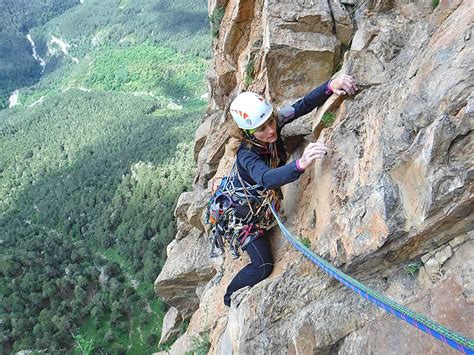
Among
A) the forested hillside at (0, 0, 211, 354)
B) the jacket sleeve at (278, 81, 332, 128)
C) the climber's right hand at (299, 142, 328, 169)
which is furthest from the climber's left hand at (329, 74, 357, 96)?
the forested hillside at (0, 0, 211, 354)

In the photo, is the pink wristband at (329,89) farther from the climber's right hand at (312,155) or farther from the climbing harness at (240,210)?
the climbing harness at (240,210)

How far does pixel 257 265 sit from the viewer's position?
5988 millimetres

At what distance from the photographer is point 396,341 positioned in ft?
11.9

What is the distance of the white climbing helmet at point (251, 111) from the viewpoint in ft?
16.4

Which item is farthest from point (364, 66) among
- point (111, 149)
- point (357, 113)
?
point (111, 149)

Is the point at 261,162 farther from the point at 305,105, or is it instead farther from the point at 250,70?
the point at 250,70

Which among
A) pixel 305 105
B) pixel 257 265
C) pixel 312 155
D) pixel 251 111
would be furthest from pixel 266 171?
pixel 257 265

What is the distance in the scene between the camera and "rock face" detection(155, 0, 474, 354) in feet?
11.1

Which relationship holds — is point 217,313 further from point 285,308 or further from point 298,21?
point 298,21

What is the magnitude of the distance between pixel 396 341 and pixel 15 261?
56.6 metres

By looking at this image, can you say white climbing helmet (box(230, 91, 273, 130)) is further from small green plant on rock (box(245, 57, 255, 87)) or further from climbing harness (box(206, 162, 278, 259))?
small green plant on rock (box(245, 57, 255, 87))

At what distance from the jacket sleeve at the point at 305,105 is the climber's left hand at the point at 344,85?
218 millimetres

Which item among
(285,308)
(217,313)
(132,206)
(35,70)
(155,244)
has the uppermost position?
(285,308)

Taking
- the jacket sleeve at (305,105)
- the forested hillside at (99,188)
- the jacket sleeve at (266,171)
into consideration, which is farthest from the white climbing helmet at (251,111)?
the forested hillside at (99,188)
